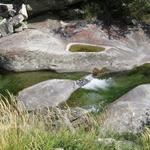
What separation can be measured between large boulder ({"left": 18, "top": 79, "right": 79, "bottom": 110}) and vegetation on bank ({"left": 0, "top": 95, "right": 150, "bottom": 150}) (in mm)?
6344

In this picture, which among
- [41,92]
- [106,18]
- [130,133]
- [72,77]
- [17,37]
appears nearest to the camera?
[130,133]

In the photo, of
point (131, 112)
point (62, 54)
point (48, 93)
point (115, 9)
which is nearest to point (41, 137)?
point (131, 112)

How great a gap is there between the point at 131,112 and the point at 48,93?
4.85 metres

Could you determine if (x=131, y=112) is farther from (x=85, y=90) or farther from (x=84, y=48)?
(x=84, y=48)

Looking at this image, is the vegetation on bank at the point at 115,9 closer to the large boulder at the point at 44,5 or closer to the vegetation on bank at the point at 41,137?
the large boulder at the point at 44,5

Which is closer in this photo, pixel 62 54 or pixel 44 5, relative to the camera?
pixel 62 54

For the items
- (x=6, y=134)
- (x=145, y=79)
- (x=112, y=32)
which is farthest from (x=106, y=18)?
(x=6, y=134)

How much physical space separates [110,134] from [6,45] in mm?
11115

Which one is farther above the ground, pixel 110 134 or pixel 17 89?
pixel 110 134

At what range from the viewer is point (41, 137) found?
31.2 feet

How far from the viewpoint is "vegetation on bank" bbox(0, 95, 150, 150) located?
30.6ft

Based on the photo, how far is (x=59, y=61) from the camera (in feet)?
67.2

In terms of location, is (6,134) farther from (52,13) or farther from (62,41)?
(52,13)

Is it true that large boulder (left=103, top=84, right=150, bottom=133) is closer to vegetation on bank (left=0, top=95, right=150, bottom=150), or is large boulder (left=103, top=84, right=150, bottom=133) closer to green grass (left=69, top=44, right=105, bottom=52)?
vegetation on bank (left=0, top=95, right=150, bottom=150)
